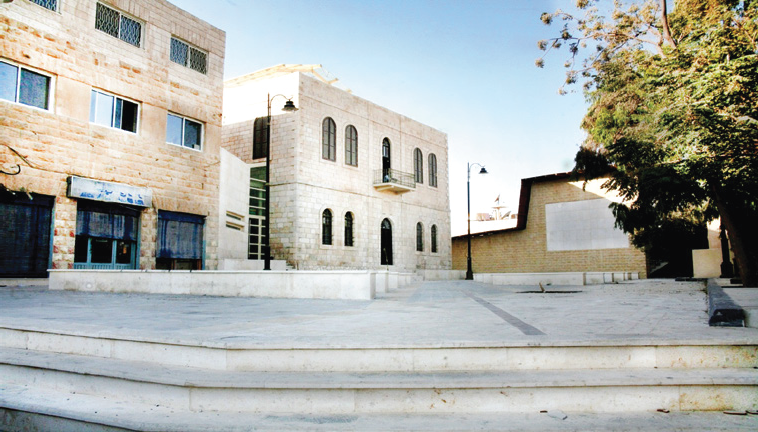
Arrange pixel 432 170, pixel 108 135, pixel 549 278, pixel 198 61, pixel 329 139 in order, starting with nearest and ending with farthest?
1. pixel 108 135
2. pixel 198 61
3. pixel 549 278
4. pixel 329 139
5. pixel 432 170

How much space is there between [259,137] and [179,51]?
8510 millimetres

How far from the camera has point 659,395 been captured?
3.28 m

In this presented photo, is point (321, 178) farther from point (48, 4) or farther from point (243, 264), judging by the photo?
point (48, 4)

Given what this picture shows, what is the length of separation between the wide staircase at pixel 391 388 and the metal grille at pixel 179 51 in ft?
55.6

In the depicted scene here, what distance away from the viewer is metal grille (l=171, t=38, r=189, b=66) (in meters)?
18.5

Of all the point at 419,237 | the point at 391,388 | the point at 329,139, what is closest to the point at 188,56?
the point at 329,139

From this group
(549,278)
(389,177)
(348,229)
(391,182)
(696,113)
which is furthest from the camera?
(389,177)

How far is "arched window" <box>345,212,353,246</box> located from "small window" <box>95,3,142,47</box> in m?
14.8

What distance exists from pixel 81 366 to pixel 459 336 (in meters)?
3.09

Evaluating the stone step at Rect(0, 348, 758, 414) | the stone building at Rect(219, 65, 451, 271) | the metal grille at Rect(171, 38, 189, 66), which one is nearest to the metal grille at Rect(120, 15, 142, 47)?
the metal grille at Rect(171, 38, 189, 66)

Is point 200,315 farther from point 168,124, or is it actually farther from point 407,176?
point 407,176

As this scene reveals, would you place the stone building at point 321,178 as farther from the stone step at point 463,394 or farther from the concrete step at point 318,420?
the stone step at point 463,394

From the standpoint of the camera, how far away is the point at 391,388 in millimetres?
3279

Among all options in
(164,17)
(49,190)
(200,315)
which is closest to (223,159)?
(164,17)
